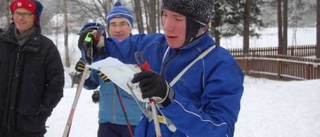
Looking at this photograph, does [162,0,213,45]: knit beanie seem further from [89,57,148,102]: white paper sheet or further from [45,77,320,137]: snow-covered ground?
[45,77,320,137]: snow-covered ground

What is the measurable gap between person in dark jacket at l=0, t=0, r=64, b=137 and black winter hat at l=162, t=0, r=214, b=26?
6.24ft

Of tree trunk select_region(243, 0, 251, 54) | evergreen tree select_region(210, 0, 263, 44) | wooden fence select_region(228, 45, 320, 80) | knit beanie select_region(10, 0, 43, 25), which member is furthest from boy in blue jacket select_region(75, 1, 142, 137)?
evergreen tree select_region(210, 0, 263, 44)

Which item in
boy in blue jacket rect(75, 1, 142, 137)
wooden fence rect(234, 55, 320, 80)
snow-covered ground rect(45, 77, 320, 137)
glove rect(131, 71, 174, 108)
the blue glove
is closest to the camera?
glove rect(131, 71, 174, 108)

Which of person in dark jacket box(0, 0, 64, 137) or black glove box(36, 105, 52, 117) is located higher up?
person in dark jacket box(0, 0, 64, 137)

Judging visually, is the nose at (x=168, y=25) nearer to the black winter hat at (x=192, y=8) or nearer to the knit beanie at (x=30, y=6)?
the black winter hat at (x=192, y=8)

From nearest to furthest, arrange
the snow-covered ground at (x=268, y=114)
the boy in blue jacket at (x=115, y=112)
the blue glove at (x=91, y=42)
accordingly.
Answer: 1. the blue glove at (x=91, y=42)
2. the boy in blue jacket at (x=115, y=112)
3. the snow-covered ground at (x=268, y=114)

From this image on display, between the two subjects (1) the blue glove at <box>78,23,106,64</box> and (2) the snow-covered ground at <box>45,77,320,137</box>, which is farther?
(2) the snow-covered ground at <box>45,77,320,137</box>

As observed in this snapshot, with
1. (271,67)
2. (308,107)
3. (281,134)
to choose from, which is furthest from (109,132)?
(271,67)

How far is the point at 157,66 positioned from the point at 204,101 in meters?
0.42

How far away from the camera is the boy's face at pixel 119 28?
3678 millimetres

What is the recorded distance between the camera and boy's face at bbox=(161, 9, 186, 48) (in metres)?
1.92

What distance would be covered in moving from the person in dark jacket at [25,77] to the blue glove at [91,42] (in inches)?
43.2

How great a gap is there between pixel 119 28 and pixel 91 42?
4.17 feet

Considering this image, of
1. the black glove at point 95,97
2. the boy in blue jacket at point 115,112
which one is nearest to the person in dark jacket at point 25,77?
the boy in blue jacket at point 115,112
